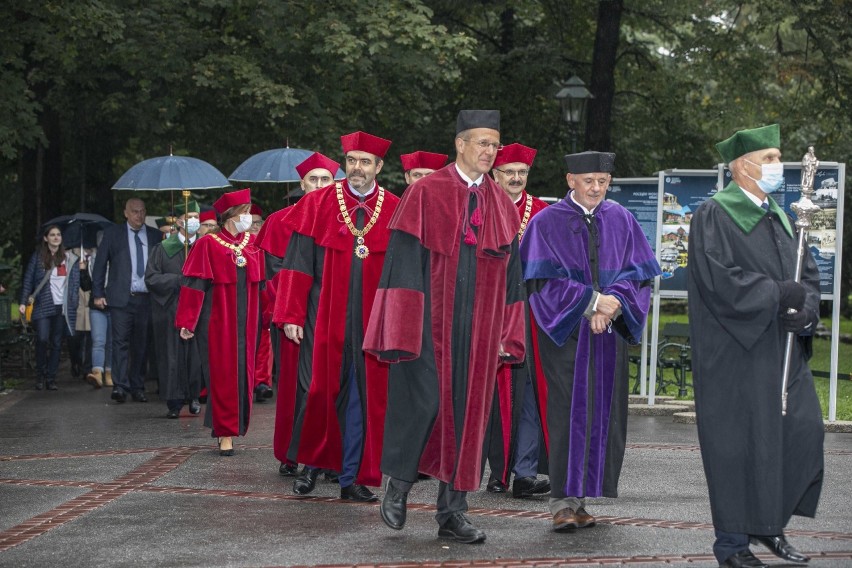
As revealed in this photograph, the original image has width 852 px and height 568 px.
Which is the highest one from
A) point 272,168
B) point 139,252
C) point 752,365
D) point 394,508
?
point 272,168

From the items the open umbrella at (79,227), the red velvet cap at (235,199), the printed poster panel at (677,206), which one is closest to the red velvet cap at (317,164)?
the red velvet cap at (235,199)

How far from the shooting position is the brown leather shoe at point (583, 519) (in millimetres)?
8672

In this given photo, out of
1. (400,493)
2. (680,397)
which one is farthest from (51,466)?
(680,397)

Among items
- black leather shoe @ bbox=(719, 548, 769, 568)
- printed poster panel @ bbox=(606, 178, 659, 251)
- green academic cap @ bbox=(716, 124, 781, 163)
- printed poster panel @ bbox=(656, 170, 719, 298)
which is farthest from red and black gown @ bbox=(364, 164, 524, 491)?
printed poster panel @ bbox=(606, 178, 659, 251)

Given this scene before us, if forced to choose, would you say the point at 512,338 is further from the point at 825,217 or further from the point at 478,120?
the point at 825,217

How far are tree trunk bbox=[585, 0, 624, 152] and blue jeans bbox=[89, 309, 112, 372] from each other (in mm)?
10404

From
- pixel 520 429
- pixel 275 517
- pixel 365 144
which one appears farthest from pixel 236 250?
pixel 275 517

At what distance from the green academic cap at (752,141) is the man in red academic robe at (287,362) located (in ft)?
11.8

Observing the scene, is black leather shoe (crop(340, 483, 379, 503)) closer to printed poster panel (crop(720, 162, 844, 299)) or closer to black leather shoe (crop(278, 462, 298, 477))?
black leather shoe (crop(278, 462, 298, 477))

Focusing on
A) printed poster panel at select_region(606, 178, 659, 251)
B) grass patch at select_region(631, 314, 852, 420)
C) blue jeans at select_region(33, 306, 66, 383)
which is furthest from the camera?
blue jeans at select_region(33, 306, 66, 383)

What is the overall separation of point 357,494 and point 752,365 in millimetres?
3159

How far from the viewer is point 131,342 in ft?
56.6

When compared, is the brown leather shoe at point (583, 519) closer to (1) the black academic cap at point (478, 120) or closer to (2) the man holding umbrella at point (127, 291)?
(1) the black academic cap at point (478, 120)

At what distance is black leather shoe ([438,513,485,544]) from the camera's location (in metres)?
8.16
